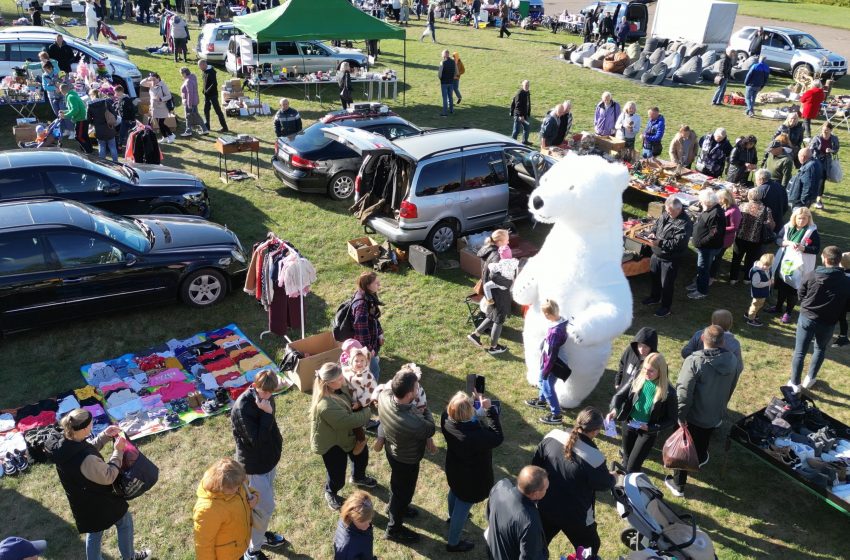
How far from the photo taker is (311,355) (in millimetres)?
8266

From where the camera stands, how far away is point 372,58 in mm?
24750

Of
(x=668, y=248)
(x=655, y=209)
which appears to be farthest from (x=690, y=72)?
(x=668, y=248)

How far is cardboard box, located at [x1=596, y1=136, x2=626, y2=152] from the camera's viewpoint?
14.4 metres

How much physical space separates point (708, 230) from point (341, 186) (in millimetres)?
6782

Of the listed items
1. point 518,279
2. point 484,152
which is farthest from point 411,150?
point 518,279

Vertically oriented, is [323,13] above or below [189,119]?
above

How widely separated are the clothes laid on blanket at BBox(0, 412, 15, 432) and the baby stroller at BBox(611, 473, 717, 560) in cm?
632

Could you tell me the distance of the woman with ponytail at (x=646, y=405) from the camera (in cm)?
612

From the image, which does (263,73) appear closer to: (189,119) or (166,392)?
(189,119)

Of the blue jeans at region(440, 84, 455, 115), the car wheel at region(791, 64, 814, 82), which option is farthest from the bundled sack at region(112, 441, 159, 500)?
the car wheel at region(791, 64, 814, 82)

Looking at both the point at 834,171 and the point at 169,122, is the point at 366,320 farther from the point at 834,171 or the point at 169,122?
the point at 169,122

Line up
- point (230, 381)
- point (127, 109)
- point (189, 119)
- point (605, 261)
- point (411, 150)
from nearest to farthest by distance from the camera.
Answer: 1. point (605, 261)
2. point (230, 381)
3. point (411, 150)
4. point (127, 109)
5. point (189, 119)

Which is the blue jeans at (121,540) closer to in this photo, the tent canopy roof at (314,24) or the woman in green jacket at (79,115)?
the woman in green jacket at (79,115)

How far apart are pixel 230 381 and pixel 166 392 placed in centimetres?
74
